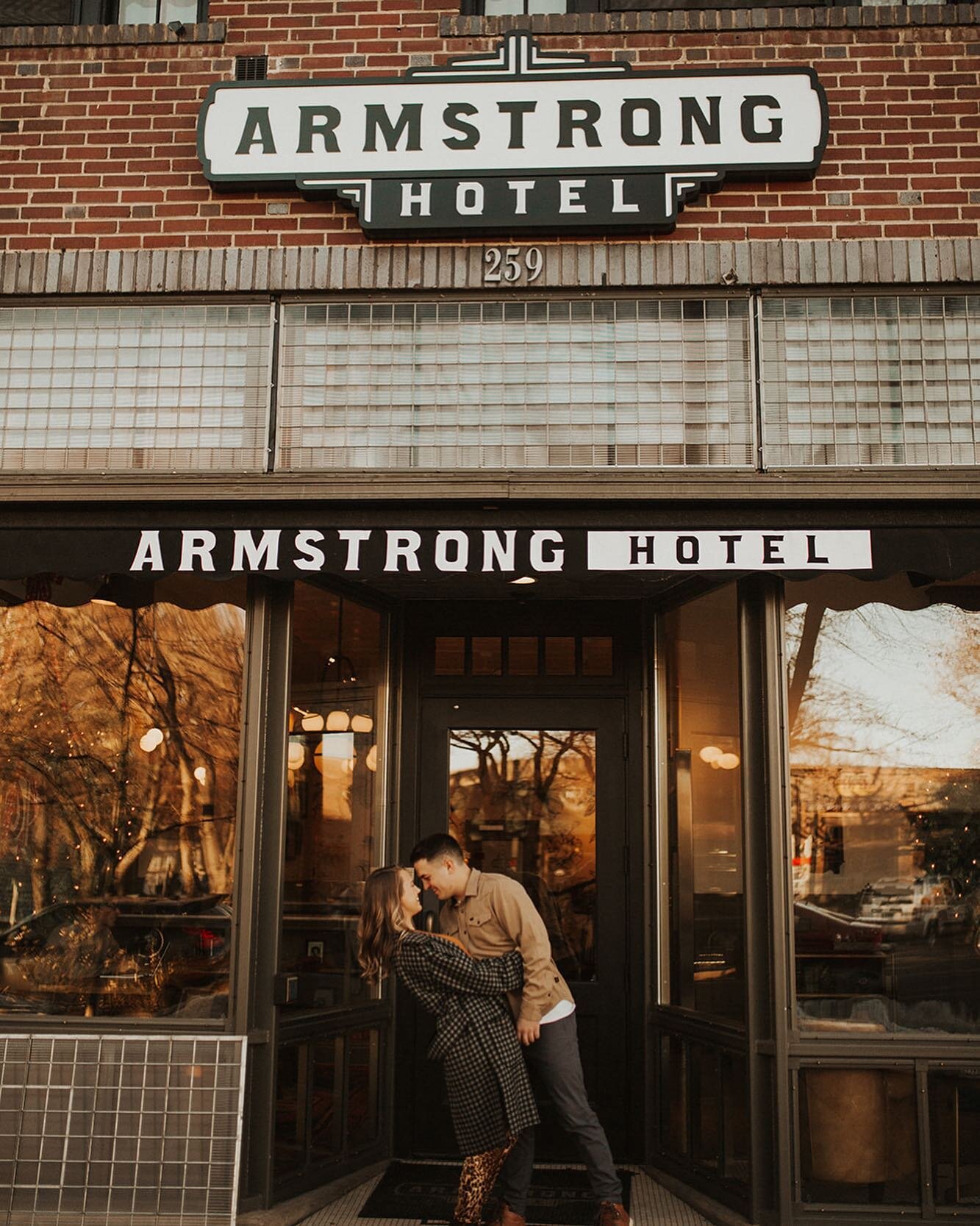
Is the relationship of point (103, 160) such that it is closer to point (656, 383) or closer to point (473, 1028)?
point (656, 383)

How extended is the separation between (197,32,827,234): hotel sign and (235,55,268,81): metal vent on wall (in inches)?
5.9

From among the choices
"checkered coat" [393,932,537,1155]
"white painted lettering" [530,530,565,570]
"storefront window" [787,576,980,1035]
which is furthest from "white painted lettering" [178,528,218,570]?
"storefront window" [787,576,980,1035]

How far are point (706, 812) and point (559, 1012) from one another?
4.93ft

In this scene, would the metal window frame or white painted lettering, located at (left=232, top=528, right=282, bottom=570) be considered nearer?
white painted lettering, located at (left=232, top=528, right=282, bottom=570)

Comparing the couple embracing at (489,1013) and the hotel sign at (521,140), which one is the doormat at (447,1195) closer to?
the couple embracing at (489,1013)

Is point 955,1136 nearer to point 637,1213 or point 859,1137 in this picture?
point 859,1137

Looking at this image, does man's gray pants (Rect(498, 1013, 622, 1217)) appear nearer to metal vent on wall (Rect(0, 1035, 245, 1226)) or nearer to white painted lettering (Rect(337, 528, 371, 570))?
metal vent on wall (Rect(0, 1035, 245, 1226))

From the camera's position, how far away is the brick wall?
245 inches

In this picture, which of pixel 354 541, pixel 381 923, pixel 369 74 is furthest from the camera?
pixel 369 74

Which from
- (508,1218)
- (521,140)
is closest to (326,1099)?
(508,1218)

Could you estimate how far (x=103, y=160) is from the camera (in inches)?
255

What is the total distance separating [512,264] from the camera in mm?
6230

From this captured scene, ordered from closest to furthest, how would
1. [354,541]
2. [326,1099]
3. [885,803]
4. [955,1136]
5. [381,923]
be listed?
[381,923] < [955,1136] < [354,541] < [885,803] < [326,1099]

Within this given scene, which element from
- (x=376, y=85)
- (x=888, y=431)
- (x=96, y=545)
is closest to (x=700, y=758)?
(x=888, y=431)
